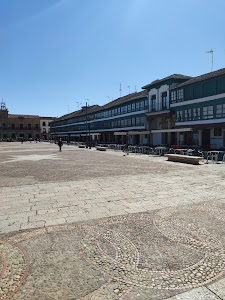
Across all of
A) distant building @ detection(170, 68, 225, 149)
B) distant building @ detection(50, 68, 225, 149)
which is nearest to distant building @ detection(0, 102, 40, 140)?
distant building @ detection(50, 68, 225, 149)

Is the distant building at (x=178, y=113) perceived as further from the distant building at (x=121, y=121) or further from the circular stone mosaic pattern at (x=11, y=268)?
the circular stone mosaic pattern at (x=11, y=268)

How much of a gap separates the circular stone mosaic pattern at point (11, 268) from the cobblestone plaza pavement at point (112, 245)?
0.01 m

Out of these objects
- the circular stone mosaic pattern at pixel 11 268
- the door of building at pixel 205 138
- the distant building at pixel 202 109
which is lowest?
the circular stone mosaic pattern at pixel 11 268

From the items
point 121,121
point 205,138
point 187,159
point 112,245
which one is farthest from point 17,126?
point 112,245

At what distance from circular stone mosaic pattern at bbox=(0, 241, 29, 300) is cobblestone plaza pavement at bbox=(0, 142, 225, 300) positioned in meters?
0.01

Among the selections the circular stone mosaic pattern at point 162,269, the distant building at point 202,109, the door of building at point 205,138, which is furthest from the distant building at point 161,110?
the circular stone mosaic pattern at point 162,269

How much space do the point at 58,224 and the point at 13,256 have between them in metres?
1.26

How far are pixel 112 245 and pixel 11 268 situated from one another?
1.51 m

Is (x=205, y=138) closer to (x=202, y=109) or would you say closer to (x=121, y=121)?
(x=202, y=109)

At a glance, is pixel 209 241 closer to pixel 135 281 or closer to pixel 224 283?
pixel 224 283

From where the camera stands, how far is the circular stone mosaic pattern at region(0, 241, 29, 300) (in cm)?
256

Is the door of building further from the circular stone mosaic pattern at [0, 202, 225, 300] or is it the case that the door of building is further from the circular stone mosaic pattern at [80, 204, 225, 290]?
the circular stone mosaic pattern at [80, 204, 225, 290]

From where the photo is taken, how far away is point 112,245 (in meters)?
3.58

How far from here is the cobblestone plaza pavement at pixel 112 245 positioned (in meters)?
2.59
